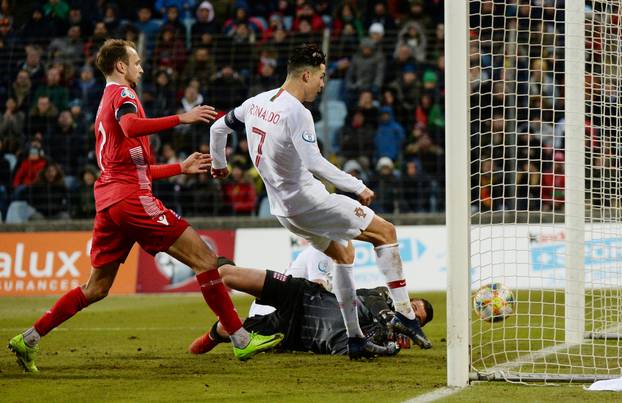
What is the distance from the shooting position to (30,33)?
1900 centimetres

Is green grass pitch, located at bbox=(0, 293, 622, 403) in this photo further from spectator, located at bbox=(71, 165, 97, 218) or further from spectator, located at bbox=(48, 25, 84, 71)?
spectator, located at bbox=(48, 25, 84, 71)

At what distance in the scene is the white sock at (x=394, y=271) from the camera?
26.2ft

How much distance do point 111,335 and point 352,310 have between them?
3179 millimetres

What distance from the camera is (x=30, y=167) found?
1661cm

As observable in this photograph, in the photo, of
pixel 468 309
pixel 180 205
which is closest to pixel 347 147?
pixel 180 205

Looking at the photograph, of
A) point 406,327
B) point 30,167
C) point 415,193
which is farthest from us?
point 30,167

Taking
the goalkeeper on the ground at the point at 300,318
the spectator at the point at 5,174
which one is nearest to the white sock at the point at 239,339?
the goalkeeper on the ground at the point at 300,318

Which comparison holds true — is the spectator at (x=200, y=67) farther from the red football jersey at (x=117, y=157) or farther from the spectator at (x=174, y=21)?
the red football jersey at (x=117, y=157)

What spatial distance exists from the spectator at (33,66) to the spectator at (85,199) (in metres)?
2.00

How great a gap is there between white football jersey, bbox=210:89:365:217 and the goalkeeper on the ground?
0.67 meters

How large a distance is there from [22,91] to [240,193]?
159 inches

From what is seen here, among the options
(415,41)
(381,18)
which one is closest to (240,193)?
(415,41)

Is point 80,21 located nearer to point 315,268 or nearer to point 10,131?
point 10,131

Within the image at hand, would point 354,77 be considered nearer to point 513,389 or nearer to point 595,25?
point 595,25
